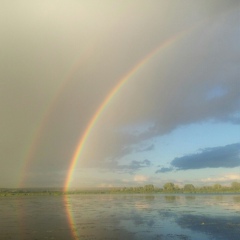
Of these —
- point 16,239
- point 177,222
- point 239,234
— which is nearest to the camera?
point 16,239

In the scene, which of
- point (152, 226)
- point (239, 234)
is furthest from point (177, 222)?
point (239, 234)

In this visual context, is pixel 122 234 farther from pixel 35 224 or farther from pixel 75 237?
pixel 35 224

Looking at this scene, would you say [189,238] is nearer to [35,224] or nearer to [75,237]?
[75,237]

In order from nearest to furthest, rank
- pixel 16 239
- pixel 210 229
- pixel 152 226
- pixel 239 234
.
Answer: pixel 16 239
pixel 239 234
pixel 210 229
pixel 152 226

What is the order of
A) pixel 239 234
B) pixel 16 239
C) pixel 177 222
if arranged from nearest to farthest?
pixel 16 239 < pixel 239 234 < pixel 177 222

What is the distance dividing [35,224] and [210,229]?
1763 cm

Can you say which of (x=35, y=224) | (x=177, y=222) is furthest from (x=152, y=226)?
(x=35, y=224)

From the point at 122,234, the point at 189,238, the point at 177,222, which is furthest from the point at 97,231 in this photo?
the point at 177,222

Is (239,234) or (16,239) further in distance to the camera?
(239,234)

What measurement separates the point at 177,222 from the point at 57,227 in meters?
12.7

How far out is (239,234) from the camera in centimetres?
2509

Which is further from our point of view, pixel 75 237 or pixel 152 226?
pixel 152 226

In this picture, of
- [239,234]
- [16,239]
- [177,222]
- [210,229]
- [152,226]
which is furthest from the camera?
[177,222]

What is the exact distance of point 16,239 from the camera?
912 inches
